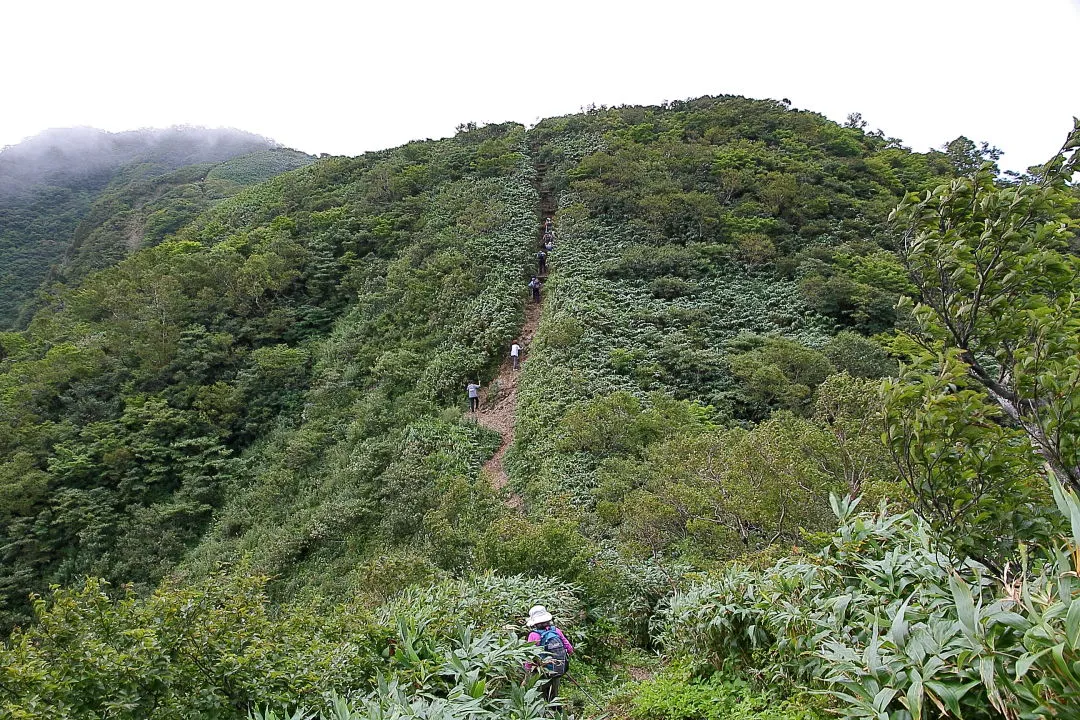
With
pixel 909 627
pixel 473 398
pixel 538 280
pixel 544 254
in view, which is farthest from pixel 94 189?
pixel 909 627

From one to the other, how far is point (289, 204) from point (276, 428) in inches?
699

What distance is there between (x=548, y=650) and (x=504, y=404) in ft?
39.0

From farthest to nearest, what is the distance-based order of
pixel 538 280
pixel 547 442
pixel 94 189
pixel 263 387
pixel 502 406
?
pixel 94 189, pixel 538 280, pixel 263 387, pixel 502 406, pixel 547 442

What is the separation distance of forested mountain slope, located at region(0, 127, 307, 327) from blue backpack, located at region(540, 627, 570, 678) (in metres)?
45.0

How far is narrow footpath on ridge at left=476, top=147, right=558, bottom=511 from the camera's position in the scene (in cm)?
1375

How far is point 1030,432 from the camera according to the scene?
107 inches

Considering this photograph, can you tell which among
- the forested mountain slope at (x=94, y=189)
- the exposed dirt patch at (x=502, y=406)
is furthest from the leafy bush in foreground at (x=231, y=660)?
the forested mountain slope at (x=94, y=189)

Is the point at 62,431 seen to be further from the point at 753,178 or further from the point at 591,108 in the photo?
the point at 591,108

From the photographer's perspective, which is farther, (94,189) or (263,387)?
(94,189)

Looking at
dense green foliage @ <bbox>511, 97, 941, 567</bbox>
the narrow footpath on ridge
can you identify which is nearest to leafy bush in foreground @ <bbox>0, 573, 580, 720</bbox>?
dense green foliage @ <bbox>511, 97, 941, 567</bbox>

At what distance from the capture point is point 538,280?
69.6 feet

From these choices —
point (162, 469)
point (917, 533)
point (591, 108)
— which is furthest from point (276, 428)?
point (591, 108)

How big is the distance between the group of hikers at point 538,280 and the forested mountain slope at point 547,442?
0.48 meters

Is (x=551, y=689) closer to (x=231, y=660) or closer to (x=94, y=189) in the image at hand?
(x=231, y=660)
